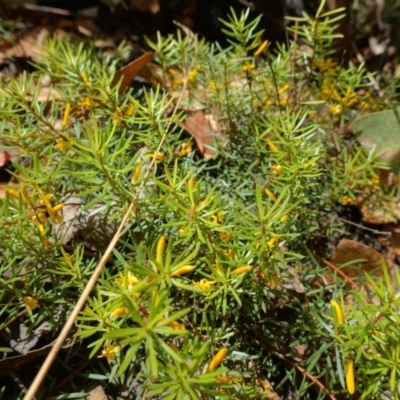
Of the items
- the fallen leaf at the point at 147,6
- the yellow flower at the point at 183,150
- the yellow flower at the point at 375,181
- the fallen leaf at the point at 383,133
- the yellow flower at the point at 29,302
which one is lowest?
the yellow flower at the point at 375,181

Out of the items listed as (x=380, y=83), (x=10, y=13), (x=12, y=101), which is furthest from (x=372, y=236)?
(x=10, y=13)

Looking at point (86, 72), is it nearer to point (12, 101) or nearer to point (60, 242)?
point (12, 101)

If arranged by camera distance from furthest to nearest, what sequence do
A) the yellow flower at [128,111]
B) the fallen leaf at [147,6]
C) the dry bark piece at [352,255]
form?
1. the fallen leaf at [147,6]
2. the dry bark piece at [352,255]
3. the yellow flower at [128,111]

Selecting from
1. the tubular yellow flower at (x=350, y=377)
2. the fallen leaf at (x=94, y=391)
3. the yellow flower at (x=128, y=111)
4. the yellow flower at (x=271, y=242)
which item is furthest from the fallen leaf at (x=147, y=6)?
the tubular yellow flower at (x=350, y=377)

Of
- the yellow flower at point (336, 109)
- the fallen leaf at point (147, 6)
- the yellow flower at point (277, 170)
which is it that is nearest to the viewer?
the yellow flower at point (277, 170)

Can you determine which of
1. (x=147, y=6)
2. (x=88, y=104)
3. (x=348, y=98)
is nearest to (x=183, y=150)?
(x=88, y=104)

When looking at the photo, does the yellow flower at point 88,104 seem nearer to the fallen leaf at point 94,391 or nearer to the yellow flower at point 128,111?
the yellow flower at point 128,111

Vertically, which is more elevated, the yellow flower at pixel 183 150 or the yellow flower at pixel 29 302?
the yellow flower at pixel 183 150

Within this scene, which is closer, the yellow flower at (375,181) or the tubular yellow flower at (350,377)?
the tubular yellow flower at (350,377)
